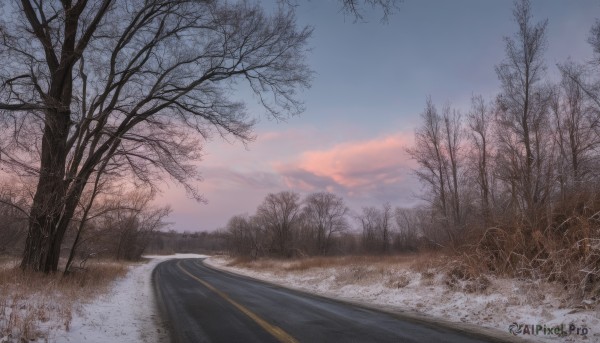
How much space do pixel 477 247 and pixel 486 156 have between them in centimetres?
2883

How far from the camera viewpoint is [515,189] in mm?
12469

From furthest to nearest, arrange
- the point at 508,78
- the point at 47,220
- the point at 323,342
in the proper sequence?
the point at 508,78 < the point at 47,220 < the point at 323,342

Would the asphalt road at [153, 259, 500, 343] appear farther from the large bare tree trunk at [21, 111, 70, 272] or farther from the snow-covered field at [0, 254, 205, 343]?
the large bare tree trunk at [21, 111, 70, 272]

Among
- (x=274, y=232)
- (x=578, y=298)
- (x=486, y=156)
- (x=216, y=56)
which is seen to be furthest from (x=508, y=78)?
(x=274, y=232)

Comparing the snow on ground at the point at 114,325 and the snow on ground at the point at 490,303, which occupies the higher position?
the snow on ground at the point at 490,303

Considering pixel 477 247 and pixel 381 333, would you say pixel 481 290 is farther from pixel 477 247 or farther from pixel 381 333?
pixel 381 333

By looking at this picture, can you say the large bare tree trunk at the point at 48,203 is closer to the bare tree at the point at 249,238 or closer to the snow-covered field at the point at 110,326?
the snow-covered field at the point at 110,326

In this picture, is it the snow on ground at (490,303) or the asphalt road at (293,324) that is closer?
the asphalt road at (293,324)

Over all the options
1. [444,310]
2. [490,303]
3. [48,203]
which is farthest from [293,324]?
[48,203]

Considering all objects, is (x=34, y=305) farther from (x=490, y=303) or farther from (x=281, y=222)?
(x=281, y=222)

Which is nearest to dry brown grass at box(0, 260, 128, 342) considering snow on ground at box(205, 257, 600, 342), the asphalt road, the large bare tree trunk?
the large bare tree trunk

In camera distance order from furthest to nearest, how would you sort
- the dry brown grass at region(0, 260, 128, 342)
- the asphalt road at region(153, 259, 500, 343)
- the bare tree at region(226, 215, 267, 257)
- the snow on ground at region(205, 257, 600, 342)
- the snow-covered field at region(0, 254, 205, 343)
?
the bare tree at region(226, 215, 267, 257), the snow on ground at region(205, 257, 600, 342), the asphalt road at region(153, 259, 500, 343), the snow-covered field at region(0, 254, 205, 343), the dry brown grass at region(0, 260, 128, 342)

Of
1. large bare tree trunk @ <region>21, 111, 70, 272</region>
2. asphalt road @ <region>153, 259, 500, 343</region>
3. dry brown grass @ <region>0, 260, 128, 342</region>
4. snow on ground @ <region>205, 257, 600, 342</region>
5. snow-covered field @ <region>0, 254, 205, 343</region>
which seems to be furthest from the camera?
large bare tree trunk @ <region>21, 111, 70, 272</region>

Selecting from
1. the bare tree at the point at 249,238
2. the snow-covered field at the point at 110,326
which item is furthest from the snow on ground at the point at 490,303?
the bare tree at the point at 249,238
